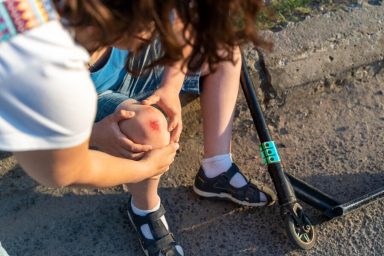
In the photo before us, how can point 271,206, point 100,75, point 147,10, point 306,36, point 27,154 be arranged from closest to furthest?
point 147,10 < point 27,154 < point 100,75 < point 271,206 < point 306,36

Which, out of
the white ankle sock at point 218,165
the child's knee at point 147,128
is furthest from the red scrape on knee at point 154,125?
the white ankle sock at point 218,165

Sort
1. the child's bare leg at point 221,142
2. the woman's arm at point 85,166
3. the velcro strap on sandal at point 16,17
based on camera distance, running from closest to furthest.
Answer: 1. the velcro strap on sandal at point 16,17
2. the woman's arm at point 85,166
3. the child's bare leg at point 221,142

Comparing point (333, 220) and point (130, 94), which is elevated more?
point (130, 94)

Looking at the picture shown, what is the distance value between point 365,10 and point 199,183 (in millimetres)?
937

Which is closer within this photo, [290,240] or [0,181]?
[290,240]

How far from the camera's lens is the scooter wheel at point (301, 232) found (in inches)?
71.5

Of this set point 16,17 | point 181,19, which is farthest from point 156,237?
point 16,17

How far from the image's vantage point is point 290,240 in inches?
73.0

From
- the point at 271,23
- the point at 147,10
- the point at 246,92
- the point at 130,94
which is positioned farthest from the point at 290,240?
the point at 147,10

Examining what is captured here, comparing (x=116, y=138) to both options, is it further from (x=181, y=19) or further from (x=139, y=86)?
(x=181, y=19)

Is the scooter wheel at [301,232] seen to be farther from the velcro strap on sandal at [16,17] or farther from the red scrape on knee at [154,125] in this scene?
the velcro strap on sandal at [16,17]

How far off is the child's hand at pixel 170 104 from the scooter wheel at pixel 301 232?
0.41 metres

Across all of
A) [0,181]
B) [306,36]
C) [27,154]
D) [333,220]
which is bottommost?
[333,220]

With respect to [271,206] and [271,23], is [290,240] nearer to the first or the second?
[271,206]
